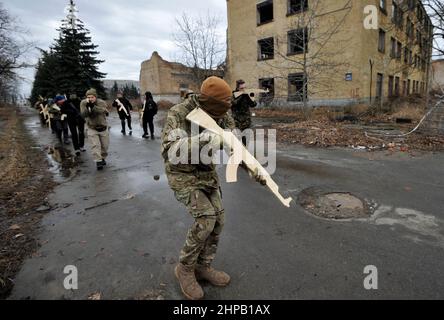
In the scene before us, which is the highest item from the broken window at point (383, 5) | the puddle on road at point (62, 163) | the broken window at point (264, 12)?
the broken window at point (264, 12)

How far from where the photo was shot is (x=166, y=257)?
2875mm

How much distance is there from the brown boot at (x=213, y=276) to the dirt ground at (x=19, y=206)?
171 cm

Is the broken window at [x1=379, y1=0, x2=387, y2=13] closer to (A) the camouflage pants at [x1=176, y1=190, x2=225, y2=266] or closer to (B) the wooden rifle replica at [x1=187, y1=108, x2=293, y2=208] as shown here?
(B) the wooden rifle replica at [x1=187, y1=108, x2=293, y2=208]

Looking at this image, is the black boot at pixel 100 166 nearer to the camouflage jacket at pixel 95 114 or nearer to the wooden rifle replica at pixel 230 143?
the camouflage jacket at pixel 95 114

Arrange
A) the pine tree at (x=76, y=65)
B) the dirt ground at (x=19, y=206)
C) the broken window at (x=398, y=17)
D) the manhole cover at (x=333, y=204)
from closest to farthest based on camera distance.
Answer: the dirt ground at (x=19, y=206)
the manhole cover at (x=333, y=204)
the broken window at (x=398, y=17)
the pine tree at (x=76, y=65)

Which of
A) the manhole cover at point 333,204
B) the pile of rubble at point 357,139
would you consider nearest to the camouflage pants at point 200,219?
the manhole cover at point 333,204

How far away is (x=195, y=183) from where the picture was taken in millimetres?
2271

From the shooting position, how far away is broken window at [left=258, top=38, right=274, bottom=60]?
73.4 ft

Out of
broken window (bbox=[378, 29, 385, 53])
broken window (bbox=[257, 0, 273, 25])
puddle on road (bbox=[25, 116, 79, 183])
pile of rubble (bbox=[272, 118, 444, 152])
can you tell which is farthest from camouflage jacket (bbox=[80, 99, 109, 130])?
broken window (bbox=[378, 29, 385, 53])

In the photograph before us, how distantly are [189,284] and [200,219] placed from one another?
Result: 1.95 feet

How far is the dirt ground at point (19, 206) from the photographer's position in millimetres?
2910

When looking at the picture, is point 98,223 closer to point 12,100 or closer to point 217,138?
point 217,138

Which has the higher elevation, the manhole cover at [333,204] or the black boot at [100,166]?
the black boot at [100,166]

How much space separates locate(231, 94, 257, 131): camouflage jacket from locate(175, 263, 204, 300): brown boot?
15.8 feet
